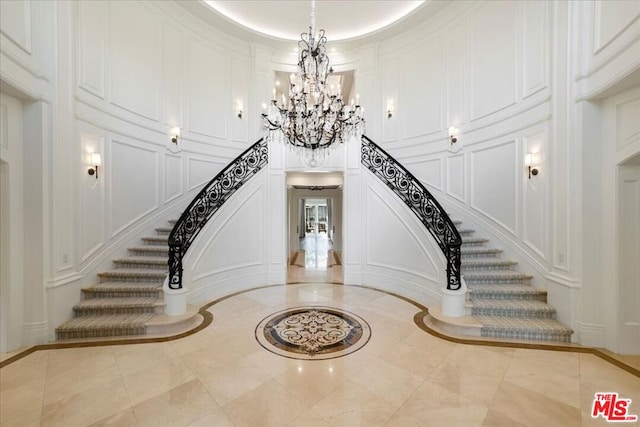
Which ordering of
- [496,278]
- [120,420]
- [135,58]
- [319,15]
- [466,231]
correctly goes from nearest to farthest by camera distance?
[120,420] < [496,278] < [135,58] < [466,231] < [319,15]

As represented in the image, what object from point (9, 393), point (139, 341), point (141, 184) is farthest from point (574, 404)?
point (141, 184)


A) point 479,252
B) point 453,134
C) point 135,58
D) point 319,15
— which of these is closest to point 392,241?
point 479,252

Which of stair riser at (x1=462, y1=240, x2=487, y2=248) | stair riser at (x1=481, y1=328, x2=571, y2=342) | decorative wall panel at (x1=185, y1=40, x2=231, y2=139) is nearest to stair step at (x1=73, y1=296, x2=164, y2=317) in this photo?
decorative wall panel at (x1=185, y1=40, x2=231, y2=139)

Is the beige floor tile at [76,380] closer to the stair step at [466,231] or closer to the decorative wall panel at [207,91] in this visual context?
the decorative wall panel at [207,91]

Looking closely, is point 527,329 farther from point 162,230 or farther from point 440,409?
point 162,230

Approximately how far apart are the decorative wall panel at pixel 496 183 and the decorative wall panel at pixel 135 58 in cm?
656

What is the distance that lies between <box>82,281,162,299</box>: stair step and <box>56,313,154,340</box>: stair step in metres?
→ 0.39

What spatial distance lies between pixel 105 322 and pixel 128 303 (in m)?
0.35

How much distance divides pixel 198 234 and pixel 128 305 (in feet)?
4.70

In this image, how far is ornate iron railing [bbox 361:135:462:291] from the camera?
399cm

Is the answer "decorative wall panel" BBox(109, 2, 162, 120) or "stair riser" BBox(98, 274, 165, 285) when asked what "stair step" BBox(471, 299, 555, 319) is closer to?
"stair riser" BBox(98, 274, 165, 285)

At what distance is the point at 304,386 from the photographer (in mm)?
2516

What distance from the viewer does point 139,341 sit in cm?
336

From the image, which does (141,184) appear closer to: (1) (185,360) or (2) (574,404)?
(1) (185,360)
